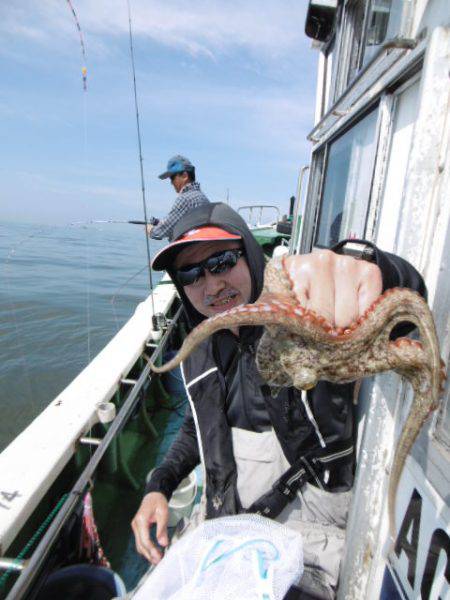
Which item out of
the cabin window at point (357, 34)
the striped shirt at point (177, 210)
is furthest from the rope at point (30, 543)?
the striped shirt at point (177, 210)

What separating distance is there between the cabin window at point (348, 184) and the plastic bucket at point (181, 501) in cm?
335

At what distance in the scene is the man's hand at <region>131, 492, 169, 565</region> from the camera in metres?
2.64

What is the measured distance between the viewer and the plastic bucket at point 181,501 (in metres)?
4.26

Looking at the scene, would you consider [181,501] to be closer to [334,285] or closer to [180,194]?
[334,285]

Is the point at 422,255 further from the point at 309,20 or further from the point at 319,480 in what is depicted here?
the point at 309,20

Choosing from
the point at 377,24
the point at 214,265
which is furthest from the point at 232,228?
the point at 377,24

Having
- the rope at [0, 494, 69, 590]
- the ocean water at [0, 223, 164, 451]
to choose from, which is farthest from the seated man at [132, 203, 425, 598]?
the ocean water at [0, 223, 164, 451]

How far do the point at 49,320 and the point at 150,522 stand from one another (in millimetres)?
12225

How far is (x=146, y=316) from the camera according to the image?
779 centimetres

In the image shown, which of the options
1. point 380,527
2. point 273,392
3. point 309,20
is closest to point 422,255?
point 273,392

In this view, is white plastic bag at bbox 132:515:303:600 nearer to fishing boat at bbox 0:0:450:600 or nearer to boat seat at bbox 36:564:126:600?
fishing boat at bbox 0:0:450:600

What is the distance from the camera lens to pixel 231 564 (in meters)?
1.87

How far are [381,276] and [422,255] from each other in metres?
0.32

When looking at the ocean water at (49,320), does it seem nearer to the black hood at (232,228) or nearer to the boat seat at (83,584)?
the boat seat at (83,584)
